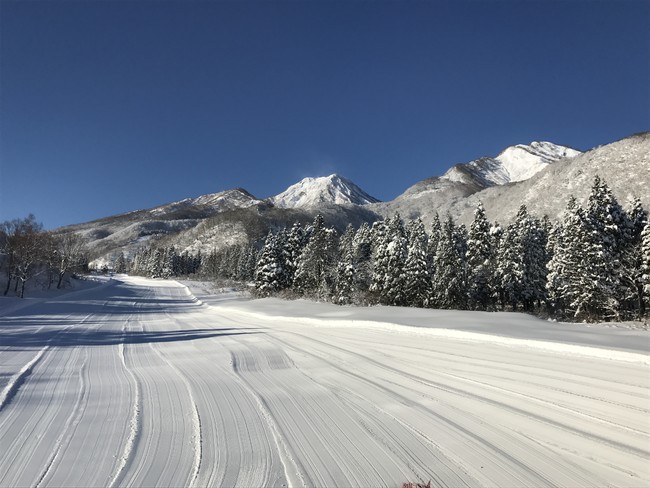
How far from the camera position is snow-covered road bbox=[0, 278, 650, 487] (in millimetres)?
3104

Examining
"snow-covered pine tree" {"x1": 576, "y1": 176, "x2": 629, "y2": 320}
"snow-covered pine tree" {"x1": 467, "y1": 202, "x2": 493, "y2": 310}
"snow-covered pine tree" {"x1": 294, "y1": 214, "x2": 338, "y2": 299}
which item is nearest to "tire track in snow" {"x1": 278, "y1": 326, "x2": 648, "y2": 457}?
"snow-covered pine tree" {"x1": 576, "y1": 176, "x2": 629, "y2": 320}

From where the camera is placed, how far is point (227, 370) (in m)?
6.46

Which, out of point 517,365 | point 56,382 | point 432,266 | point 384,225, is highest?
point 384,225

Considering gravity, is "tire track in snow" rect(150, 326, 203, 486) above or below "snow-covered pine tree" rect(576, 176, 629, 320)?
below

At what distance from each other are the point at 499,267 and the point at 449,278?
461cm

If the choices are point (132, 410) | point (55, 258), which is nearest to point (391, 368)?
point (132, 410)

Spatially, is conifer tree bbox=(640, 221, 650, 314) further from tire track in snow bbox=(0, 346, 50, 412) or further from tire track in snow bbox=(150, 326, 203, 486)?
tire track in snow bbox=(0, 346, 50, 412)

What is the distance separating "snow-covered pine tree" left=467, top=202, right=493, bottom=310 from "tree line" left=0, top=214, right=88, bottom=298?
42.0 metres

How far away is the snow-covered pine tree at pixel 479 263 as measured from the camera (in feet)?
106

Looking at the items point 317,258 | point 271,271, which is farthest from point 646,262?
point 271,271

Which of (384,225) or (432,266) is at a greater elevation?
(384,225)

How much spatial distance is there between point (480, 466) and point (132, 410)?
4.02 metres

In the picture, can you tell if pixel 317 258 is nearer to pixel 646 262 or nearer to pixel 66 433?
pixel 646 262

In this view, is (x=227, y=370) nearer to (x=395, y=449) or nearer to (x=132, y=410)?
(x=132, y=410)
